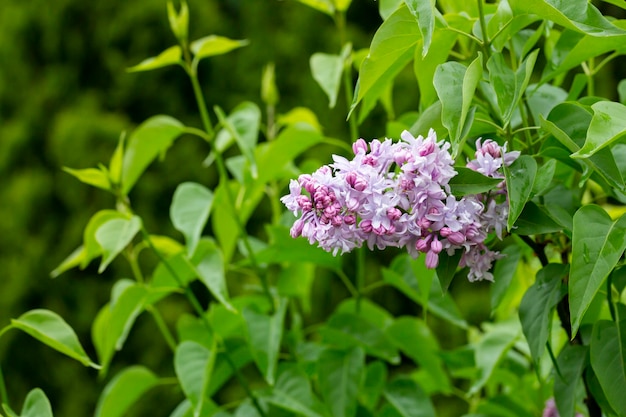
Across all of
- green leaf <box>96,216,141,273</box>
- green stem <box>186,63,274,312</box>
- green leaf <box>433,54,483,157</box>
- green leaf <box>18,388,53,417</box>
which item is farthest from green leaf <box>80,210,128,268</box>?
green leaf <box>433,54,483,157</box>

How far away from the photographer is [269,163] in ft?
3.90

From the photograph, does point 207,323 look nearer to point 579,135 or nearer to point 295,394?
point 295,394

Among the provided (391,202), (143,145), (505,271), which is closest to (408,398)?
(505,271)

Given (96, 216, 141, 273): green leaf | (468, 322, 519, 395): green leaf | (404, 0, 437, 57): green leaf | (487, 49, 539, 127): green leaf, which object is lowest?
(468, 322, 519, 395): green leaf

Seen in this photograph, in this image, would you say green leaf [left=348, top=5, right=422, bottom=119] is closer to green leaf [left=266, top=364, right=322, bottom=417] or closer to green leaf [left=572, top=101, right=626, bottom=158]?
green leaf [left=572, top=101, right=626, bottom=158]

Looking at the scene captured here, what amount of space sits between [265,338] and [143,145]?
1.00 ft

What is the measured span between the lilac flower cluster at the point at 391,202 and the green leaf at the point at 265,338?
45cm

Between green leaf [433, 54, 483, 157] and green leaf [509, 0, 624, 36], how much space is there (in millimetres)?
60

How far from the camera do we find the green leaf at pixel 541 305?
2.72 ft

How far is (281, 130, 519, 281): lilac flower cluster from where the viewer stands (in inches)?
26.6

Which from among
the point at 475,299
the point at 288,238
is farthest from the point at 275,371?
the point at 475,299

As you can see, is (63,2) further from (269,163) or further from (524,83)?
(524,83)

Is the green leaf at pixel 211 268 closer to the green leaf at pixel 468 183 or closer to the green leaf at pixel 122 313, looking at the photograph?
the green leaf at pixel 122 313

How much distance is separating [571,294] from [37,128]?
7.45ft
